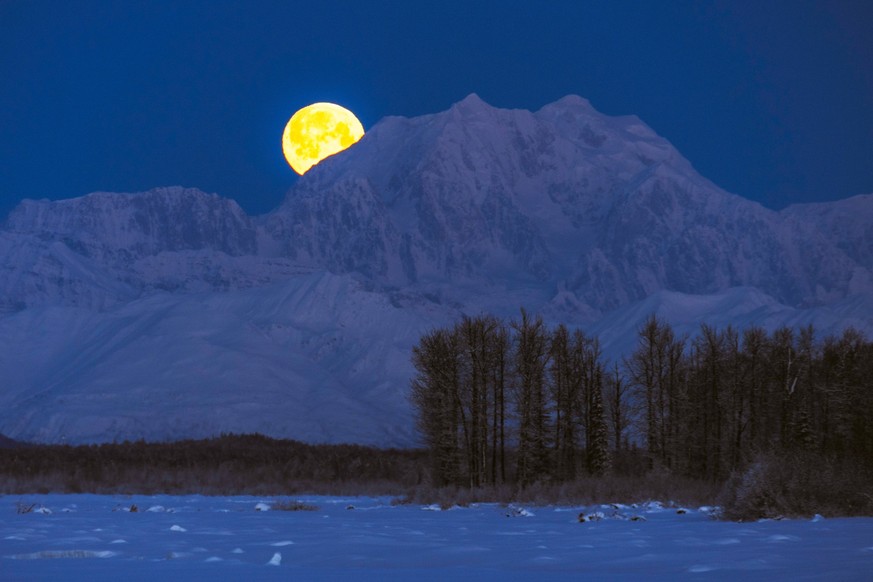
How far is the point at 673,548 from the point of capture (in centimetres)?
1266

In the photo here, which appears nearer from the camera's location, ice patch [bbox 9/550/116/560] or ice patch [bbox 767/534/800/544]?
ice patch [bbox 9/550/116/560]

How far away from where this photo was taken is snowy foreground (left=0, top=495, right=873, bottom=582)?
30.8 feet

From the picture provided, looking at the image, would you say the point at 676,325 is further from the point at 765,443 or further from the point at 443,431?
the point at 443,431

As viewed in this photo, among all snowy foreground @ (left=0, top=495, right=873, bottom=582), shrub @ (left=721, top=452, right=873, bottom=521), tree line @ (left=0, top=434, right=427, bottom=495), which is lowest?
snowy foreground @ (left=0, top=495, right=873, bottom=582)

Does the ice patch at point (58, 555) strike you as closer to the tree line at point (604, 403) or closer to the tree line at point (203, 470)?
the tree line at point (604, 403)

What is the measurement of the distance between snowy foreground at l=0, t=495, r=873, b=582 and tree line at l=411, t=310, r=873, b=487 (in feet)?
81.7

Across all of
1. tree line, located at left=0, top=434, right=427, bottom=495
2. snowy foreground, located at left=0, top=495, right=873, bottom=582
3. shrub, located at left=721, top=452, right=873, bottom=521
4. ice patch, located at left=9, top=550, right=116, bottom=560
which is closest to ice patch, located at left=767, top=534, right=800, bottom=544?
snowy foreground, located at left=0, top=495, right=873, bottom=582

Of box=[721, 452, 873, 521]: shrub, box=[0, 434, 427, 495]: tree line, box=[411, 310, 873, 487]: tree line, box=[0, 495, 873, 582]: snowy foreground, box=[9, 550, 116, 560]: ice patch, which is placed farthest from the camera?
box=[411, 310, 873, 487]: tree line

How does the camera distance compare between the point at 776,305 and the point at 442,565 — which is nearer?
the point at 442,565

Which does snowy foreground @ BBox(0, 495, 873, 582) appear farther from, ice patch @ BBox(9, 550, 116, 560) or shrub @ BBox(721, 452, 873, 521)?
shrub @ BBox(721, 452, 873, 521)

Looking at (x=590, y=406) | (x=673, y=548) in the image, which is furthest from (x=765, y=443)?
(x=673, y=548)

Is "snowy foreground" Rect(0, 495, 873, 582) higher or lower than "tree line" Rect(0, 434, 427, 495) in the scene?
lower

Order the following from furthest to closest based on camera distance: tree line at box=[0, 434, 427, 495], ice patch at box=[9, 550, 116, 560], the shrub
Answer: tree line at box=[0, 434, 427, 495]
the shrub
ice patch at box=[9, 550, 116, 560]

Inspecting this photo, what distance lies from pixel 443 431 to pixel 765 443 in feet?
84.5
